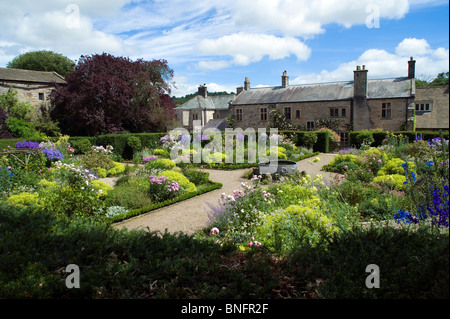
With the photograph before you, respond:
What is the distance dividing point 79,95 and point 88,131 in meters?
2.44

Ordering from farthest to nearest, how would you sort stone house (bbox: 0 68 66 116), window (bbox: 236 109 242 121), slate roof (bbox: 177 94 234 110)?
1. slate roof (bbox: 177 94 234 110)
2. window (bbox: 236 109 242 121)
3. stone house (bbox: 0 68 66 116)

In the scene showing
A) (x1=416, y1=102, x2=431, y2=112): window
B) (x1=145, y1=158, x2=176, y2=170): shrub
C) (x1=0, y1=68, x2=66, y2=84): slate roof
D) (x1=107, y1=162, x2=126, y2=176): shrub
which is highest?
(x1=0, y1=68, x2=66, y2=84): slate roof

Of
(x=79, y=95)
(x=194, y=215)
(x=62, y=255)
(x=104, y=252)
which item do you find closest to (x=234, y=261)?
(x=104, y=252)

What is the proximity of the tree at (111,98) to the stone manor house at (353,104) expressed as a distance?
903 cm

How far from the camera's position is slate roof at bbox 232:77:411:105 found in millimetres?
24453

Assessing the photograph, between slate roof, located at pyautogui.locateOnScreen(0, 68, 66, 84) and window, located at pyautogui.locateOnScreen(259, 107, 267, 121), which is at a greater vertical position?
slate roof, located at pyautogui.locateOnScreen(0, 68, 66, 84)

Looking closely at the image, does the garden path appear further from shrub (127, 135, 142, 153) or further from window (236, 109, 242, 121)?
window (236, 109, 242, 121)

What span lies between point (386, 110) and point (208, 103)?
22.5 meters

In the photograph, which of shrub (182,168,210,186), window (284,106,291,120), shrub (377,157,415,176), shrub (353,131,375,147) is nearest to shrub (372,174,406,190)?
shrub (377,157,415,176)

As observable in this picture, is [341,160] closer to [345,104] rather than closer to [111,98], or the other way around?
[345,104]

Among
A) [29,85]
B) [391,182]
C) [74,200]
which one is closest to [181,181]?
[74,200]

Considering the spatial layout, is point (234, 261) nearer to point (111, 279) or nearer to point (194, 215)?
point (111, 279)

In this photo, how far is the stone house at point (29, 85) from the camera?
78.4 ft

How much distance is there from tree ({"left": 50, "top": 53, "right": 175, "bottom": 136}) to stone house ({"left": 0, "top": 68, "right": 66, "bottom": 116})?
1.29 m
